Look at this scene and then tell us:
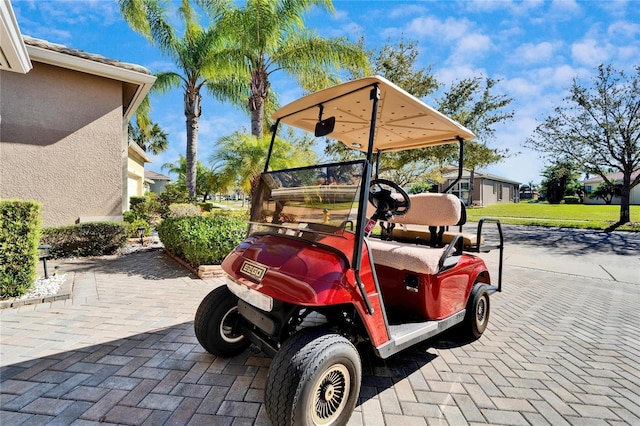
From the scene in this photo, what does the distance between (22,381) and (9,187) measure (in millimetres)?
6614

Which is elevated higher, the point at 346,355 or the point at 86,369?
the point at 346,355

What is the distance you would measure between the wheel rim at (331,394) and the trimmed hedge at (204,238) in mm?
3701

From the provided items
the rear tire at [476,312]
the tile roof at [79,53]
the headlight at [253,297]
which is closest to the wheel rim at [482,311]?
the rear tire at [476,312]

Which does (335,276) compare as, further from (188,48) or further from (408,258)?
(188,48)

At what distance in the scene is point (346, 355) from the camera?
5.86 ft

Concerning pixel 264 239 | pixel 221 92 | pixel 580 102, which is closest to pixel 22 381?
→ pixel 264 239

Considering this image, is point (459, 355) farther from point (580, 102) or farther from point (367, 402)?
point (580, 102)

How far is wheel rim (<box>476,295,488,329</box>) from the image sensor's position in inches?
126

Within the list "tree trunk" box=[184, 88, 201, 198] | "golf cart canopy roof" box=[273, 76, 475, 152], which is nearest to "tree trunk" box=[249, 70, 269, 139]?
"tree trunk" box=[184, 88, 201, 198]

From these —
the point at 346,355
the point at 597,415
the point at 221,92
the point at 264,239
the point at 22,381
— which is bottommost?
the point at 597,415

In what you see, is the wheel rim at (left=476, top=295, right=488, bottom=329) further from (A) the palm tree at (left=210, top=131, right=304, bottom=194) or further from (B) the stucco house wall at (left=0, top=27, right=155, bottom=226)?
(B) the stucco house wall at (left=0, top=27, right=155, bottom=226)

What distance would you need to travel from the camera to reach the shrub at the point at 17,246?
3787mm

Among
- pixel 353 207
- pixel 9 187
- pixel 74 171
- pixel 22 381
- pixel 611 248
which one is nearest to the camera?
pixel 353 207

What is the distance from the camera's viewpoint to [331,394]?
181 cm
